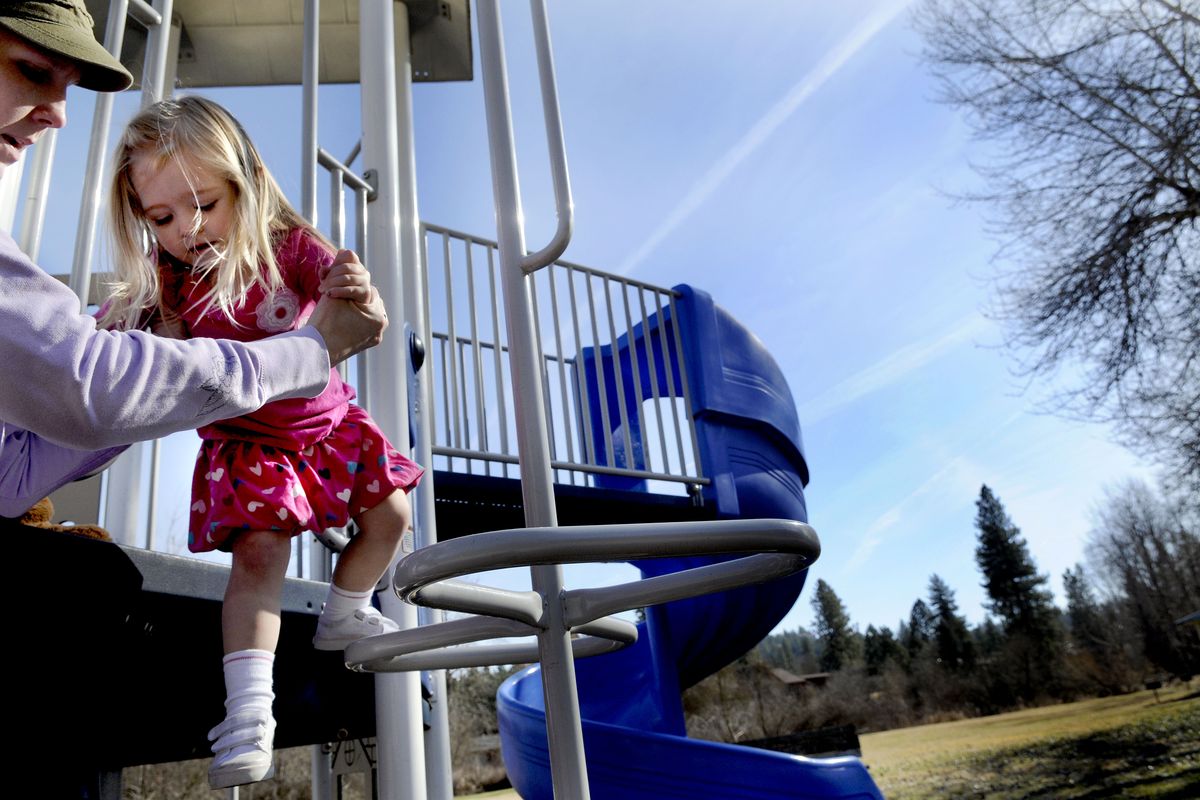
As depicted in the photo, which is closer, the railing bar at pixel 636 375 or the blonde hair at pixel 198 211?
the blonde hair at pixel 198 211

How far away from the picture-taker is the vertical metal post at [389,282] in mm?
1046

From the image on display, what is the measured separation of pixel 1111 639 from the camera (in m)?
16.0

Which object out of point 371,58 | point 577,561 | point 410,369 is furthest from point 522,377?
point 371,58

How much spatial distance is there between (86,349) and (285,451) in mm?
461

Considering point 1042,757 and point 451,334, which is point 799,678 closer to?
point 1042,757

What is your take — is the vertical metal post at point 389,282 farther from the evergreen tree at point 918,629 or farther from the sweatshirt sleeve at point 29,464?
the evergreen tree at point 918,629

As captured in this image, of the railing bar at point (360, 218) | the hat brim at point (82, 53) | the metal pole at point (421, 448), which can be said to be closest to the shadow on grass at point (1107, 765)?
the metal pole at point (421, 448)

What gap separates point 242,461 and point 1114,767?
39.3 feet

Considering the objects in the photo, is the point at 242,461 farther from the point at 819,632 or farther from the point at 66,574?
the point at 819,632

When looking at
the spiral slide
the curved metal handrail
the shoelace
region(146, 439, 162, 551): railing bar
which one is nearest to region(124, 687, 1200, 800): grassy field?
the spiral slide

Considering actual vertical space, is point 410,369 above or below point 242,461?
above

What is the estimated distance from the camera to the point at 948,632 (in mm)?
19984

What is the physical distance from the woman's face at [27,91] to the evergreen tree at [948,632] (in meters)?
20.1

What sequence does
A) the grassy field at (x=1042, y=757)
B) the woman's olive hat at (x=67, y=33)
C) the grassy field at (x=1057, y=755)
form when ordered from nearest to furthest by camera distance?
the woman's olive hat at (x=67, y=33), the grassy field at (x=1042, y=757), the grassy field at (x=1057, y=755)
